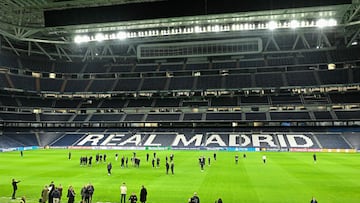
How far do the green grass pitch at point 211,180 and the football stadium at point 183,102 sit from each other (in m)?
0.14

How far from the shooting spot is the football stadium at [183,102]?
24594mm

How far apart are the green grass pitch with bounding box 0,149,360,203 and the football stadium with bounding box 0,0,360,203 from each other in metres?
0.14

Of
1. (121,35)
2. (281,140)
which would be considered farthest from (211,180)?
(281,140)

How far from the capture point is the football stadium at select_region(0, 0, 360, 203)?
24594mm

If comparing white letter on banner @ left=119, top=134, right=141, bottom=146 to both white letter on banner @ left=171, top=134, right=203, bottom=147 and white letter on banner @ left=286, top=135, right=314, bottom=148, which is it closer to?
white letter on banner @ left=171, top=134, right=203, bottom=147

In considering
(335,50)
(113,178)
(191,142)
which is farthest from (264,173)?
(335,50)

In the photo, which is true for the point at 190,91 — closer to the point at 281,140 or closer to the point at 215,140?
the point at 215,140

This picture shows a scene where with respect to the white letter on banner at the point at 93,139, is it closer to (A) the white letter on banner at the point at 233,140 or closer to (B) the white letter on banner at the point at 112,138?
(B) the white letter on banner at the point at 112,138

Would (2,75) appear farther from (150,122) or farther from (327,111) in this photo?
(327,111)

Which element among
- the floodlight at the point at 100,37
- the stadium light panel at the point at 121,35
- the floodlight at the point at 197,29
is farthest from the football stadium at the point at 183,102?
the floodlight at the point at 100,37

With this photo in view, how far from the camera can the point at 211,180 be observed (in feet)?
91.9

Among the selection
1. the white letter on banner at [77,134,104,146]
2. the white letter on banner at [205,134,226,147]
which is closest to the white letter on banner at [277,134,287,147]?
the white letter on banner at [205,134,226,147]

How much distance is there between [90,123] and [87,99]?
36.7 ft

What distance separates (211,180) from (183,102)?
167 ft
